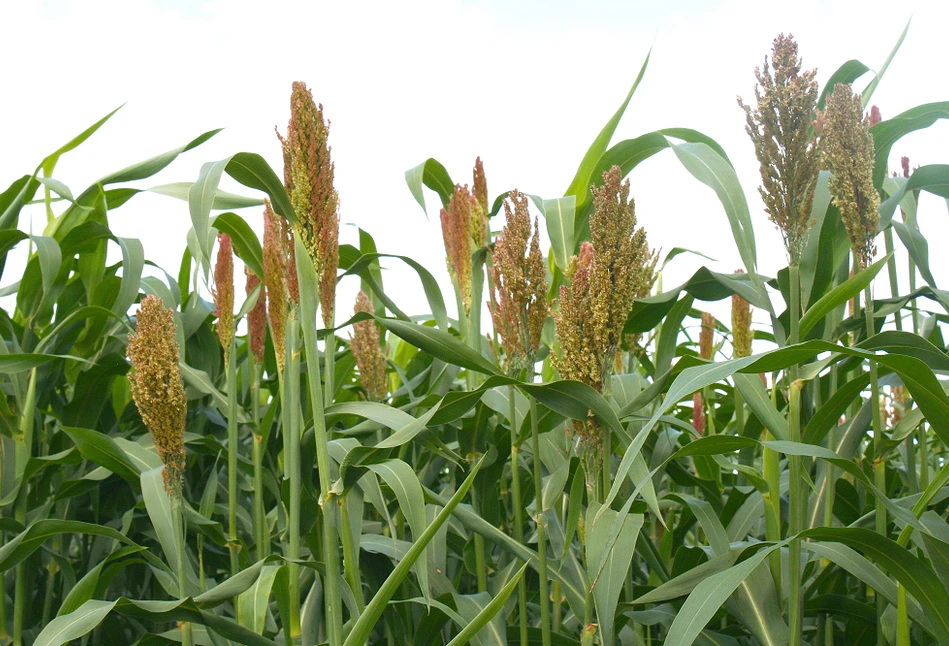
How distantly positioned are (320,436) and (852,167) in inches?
43.7

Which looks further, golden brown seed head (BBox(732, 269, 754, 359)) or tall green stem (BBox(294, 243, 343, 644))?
golden brown seed head (BBox(732, 269, 754, 359))

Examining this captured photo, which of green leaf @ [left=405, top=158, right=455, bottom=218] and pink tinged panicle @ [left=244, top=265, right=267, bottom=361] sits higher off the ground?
green leaf @ [left=405, top=158, right=455, bottom=218]

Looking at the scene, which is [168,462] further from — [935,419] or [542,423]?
[935,419]

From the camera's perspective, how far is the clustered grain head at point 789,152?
1.43m

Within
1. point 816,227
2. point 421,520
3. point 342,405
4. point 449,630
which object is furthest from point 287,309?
point 816,227

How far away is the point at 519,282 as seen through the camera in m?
1.46

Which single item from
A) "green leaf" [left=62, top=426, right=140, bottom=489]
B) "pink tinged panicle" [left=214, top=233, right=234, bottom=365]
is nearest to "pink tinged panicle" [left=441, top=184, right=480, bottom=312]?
"pink tinged panicle" [left=214, top=233, right=234, bottom=365]

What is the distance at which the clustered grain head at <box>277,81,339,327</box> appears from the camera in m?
1.38

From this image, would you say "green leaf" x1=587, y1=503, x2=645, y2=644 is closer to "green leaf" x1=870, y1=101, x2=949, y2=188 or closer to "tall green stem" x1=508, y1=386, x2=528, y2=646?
"tall green stem" x1=508, y1=386, x2=528, y2=646

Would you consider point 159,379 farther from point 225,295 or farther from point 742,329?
point 742,329

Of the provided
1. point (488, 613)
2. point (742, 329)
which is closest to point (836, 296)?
point (488, 613)

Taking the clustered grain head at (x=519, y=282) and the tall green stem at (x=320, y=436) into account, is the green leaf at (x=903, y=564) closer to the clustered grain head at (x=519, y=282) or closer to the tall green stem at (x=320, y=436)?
the clustered grain head at (x=519, y=282)

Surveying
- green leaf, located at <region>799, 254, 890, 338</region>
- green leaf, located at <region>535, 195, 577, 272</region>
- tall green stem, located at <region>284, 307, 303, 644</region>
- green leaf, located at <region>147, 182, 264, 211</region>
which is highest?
green leaf, located at <region>147, 182, 264, 211</region>

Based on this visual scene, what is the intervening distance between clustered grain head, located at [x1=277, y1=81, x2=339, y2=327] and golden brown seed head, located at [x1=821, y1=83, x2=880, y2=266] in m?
0.93
